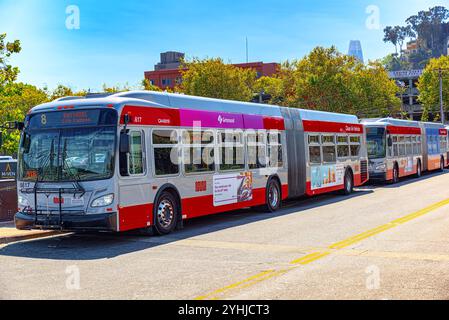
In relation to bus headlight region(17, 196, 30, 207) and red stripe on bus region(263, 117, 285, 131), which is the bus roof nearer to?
red stripe on bus region(263, 117, 285, 131)

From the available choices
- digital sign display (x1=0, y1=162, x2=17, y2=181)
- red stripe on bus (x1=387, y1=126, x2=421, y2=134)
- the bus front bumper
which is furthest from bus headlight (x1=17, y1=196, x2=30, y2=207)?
red stripe on bus (x1=387, y1=126, x2=421, y2=134)

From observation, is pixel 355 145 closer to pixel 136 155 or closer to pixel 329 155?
pixel 329 155

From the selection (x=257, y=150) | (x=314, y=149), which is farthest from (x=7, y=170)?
(x=314, y=149)

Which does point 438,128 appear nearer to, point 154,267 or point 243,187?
point 243,187

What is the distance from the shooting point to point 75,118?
11977 mm

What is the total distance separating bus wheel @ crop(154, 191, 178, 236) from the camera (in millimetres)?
12922

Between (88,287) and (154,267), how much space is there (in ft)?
5.12

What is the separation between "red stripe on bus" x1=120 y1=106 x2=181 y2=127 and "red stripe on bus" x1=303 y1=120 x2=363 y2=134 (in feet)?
26.7

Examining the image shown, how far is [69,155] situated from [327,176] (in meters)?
12.3

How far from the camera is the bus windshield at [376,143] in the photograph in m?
28.6

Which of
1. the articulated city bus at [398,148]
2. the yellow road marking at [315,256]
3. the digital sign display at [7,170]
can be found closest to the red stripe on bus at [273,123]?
the yellow road marking at [315,256]

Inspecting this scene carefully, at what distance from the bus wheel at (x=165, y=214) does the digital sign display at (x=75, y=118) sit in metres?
2.23

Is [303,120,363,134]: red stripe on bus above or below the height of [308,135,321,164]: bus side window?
above

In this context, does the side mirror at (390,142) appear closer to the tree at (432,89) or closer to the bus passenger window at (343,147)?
the bus passenger window at (343,147)
